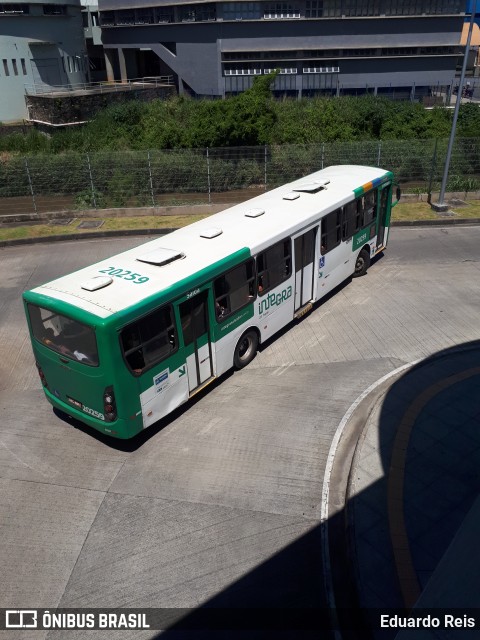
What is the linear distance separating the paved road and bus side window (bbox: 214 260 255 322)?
1.61 meters

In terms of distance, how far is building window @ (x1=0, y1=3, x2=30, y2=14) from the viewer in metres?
38.7

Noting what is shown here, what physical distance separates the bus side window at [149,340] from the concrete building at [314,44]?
39282mm

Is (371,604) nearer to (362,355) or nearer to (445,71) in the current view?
(362,355)

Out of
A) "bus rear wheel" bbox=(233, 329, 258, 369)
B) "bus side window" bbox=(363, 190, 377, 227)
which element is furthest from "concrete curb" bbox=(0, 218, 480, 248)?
"bus rear wheel" bbox=(233, 329, 258, 369)

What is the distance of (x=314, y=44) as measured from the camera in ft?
138

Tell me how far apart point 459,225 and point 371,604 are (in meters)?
15.5

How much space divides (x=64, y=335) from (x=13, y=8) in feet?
134

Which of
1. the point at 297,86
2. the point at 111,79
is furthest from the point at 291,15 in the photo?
the point at 111,79

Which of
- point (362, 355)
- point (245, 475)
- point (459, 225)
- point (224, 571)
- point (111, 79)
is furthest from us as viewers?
point (111, 79)

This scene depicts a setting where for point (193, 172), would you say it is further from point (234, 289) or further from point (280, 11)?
point (280, 11)

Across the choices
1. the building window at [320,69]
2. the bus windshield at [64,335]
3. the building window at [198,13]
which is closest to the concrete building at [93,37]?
the building window at [198,13]

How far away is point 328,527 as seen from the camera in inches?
285

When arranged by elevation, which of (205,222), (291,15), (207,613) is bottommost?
(207,613)

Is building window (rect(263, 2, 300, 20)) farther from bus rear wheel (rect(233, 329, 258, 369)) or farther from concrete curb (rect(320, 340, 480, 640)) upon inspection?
concrete curb (rect(320, 340, 480, 640))
